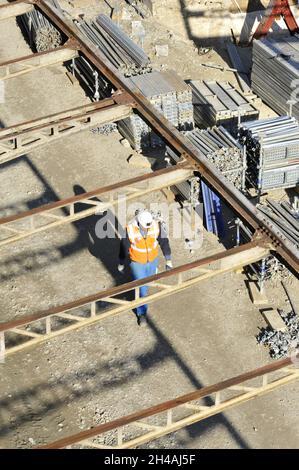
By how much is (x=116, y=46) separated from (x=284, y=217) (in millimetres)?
8350

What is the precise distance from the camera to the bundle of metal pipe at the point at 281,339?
686 inches

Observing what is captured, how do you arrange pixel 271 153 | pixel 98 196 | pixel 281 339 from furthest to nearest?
pixel 271 153 → pixel 281 339 → pixel 98 196

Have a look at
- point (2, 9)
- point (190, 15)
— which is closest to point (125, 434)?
point (2, 9)

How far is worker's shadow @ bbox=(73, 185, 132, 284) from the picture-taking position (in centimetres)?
1950

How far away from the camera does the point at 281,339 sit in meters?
17.6

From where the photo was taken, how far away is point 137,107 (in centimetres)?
1891

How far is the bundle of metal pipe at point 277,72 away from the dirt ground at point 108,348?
18.0 feet

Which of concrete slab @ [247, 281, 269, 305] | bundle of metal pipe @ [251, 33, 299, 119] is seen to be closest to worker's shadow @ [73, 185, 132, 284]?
concrete slab @ [247, 281, 269, 305]

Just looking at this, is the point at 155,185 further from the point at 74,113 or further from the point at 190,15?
the point at 190,15

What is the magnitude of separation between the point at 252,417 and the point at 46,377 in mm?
3612

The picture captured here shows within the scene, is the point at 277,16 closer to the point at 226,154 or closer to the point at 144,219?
the point at 226,154

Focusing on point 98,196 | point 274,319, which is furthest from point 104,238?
point 274,319

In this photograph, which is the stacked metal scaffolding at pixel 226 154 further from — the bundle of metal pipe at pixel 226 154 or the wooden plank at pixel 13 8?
the wooden plank at pixel 13 8

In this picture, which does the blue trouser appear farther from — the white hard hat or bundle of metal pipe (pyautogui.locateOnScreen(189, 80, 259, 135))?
bundle of metal pipe (pyautogui.locateOnScreen(189, 80, 259, 135))
